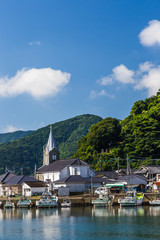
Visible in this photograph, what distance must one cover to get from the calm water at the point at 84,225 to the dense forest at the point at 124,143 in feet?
120

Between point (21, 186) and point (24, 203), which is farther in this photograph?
point (21, 186)

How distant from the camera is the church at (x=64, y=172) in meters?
68.5

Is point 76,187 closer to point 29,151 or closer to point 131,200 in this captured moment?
point 131,200

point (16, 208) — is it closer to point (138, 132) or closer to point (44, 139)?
point (138, 132)

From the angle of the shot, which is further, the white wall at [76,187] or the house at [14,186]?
the house at [14,186]

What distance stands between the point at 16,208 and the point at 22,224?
20693mm

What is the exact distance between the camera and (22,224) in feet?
144

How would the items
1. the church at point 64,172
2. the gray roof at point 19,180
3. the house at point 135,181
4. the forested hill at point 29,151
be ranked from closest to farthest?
the church at point 64,172
the house at point 135,181
the gray roof at point 19,180
the forested hill at point 29,151

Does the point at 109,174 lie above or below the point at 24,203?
above

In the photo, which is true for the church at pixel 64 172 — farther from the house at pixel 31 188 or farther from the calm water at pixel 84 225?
the calm water at pixel 84 225

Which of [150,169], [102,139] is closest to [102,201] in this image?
[150,169]

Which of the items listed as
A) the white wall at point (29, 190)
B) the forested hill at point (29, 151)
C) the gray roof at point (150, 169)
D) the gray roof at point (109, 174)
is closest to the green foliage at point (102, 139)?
the gray roof at point (109, 174)

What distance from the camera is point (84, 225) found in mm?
41469

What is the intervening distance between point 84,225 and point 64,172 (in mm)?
39755
